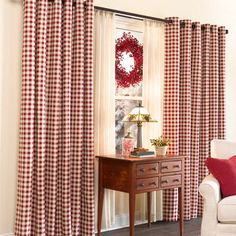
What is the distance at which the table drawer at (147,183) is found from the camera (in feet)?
13.4

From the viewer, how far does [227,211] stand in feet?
12.3

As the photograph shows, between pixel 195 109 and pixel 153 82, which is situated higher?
pixel 153 82

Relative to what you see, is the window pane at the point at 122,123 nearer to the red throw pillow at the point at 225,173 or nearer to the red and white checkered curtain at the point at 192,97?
the red and white checkered curtain at the point at 192,97

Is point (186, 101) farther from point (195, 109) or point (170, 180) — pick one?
point (170, 180)

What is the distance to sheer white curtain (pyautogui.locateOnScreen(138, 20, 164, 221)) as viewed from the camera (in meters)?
4.98

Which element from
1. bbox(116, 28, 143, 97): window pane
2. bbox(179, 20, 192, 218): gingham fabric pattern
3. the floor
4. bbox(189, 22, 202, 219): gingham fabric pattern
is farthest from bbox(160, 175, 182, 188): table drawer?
bbox(116, 28, 143, 97): window pane

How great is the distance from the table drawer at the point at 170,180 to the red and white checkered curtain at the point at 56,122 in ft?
2.21

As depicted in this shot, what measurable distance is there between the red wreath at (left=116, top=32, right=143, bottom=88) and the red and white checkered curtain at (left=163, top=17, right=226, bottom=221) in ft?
1.03

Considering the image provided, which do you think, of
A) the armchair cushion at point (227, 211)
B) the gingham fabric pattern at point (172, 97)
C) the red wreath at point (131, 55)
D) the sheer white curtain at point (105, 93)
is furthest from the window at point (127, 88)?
the armchair cushion at point (227, 211)

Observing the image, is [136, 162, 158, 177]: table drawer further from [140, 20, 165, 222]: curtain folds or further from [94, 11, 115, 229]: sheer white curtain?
[140, 20, 165, 222]: curtain folds

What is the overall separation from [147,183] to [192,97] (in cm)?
147

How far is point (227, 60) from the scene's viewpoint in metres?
5.88

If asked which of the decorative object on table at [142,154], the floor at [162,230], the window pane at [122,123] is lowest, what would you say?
the floor at [162,230]

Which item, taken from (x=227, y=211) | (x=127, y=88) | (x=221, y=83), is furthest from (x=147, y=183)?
(x=221, y=83)
